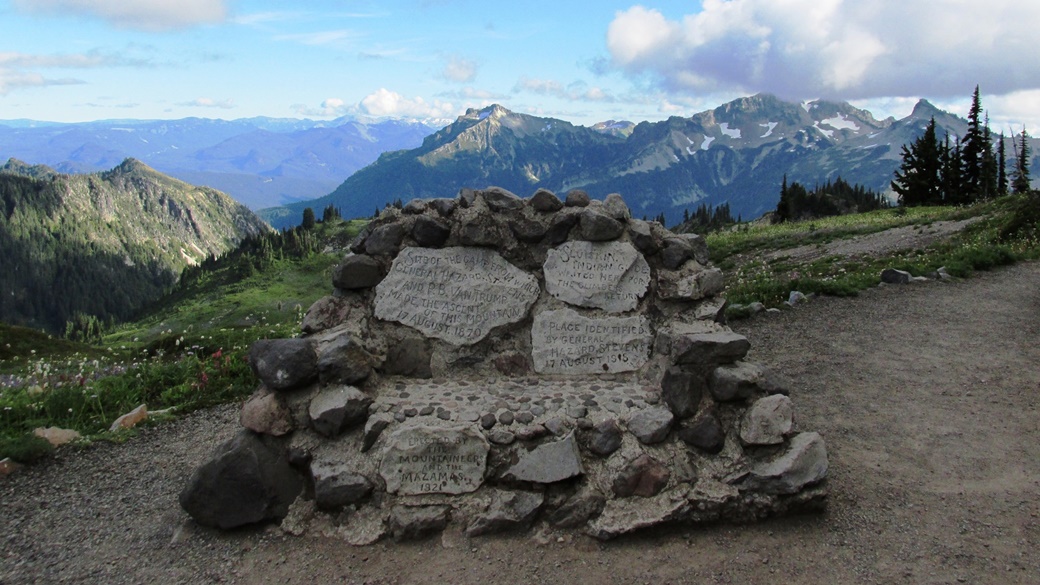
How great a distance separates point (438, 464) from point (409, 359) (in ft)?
6.92

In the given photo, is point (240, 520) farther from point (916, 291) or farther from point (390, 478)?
point (916, 291)

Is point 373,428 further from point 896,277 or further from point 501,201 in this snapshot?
point 896,277

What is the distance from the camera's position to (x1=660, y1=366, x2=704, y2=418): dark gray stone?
8.00 metres

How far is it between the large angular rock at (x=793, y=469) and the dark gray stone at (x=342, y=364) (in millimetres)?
4728

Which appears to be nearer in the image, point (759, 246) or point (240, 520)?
point (240, 520)

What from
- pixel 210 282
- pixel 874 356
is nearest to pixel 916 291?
pixel 874 356

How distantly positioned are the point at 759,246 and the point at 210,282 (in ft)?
357

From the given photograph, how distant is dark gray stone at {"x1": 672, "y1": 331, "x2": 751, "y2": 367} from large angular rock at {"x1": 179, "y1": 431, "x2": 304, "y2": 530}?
4758 mm

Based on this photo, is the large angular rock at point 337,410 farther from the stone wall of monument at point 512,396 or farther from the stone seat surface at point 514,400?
the stone seat surface at point 514,400

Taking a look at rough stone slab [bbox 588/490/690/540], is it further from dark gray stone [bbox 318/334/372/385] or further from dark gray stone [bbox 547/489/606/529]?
dark gray stone [bbox 318/334/372/385]

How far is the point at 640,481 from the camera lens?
757 centimetres

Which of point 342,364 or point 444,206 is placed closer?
point 342,364

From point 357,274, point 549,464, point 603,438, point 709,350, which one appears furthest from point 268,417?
point 709,350

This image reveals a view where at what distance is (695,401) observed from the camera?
8039mm
